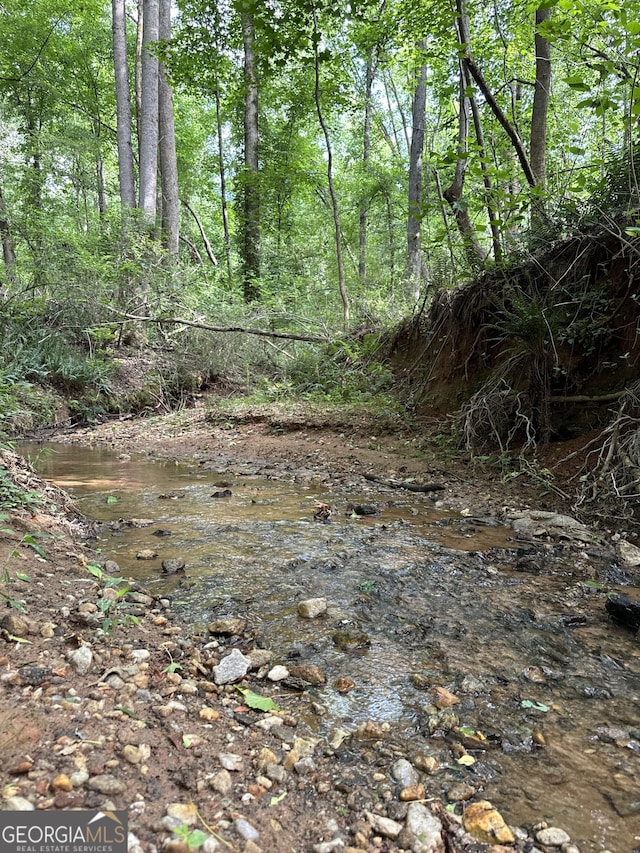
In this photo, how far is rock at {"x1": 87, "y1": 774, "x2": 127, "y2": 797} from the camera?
115cm

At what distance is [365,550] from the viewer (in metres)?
3.15

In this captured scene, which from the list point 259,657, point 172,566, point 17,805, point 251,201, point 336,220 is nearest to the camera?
point 17,805

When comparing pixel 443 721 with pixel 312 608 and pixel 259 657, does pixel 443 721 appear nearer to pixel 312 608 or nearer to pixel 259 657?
pixel 259 657

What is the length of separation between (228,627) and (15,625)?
80cm

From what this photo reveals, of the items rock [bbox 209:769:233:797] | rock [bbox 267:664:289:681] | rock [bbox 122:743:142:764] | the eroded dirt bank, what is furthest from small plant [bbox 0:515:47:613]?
rock [bbox 209:769:233:797]

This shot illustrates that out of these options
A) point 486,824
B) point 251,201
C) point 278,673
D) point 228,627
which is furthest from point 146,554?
point 251,201

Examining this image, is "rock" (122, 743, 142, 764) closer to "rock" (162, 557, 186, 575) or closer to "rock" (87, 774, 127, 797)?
"rock" (87, 774, 127, 797)

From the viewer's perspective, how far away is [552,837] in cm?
118

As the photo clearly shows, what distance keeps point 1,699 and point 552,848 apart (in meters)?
1.48

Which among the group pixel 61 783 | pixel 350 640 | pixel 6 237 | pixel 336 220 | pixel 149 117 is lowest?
pixel 350 640

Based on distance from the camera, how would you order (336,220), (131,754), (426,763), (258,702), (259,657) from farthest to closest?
(336,220)
(259,657)
(258,702)
(426,763)
(131,754)

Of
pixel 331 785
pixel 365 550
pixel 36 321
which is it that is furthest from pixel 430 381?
pixel 36 321

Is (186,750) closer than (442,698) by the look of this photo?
Yes

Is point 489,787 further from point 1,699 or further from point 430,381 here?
point 430,381
